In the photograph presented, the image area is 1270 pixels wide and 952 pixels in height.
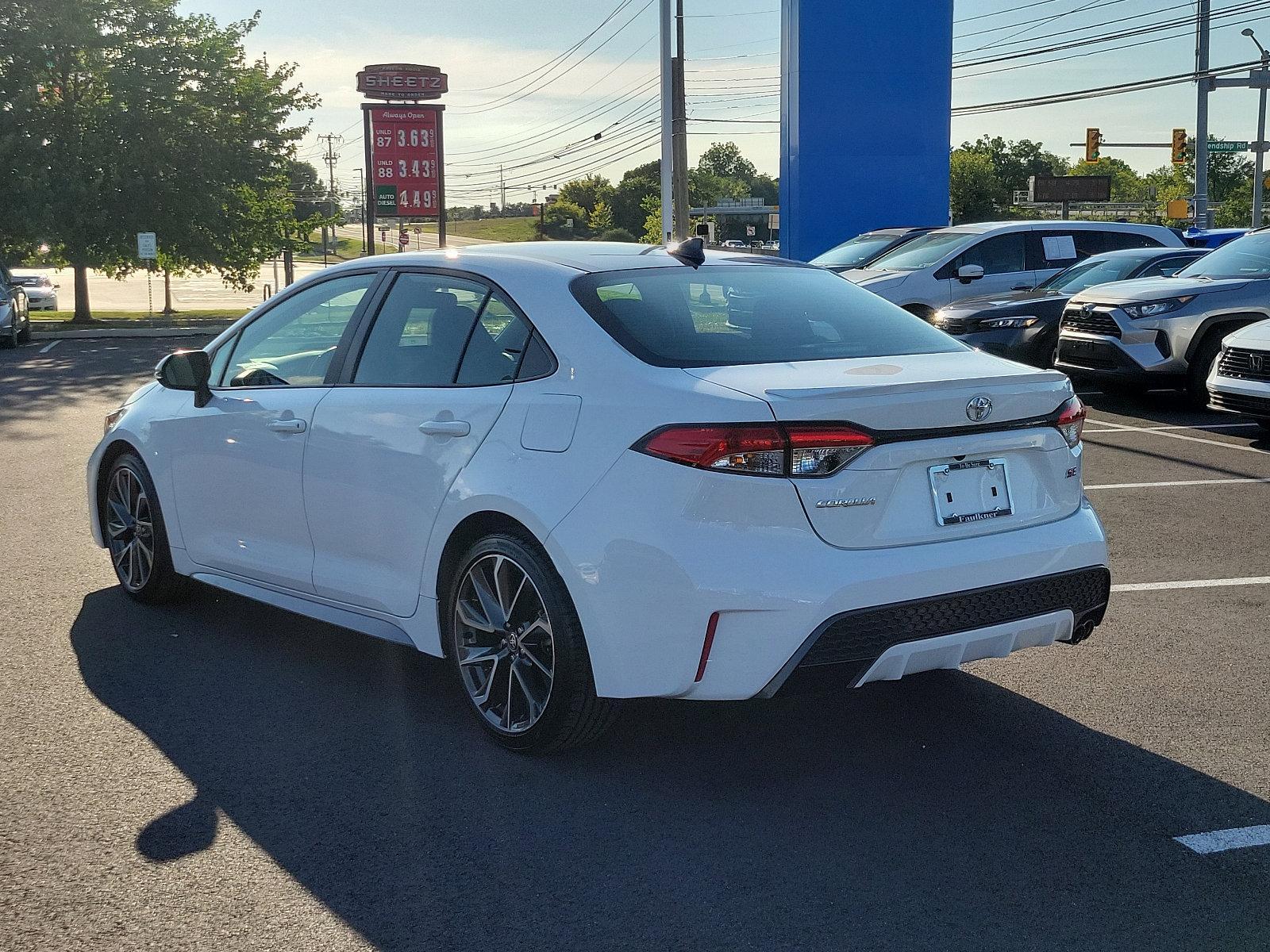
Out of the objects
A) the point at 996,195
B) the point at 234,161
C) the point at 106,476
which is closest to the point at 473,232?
the point at 996,195

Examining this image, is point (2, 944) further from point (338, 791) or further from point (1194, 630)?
point (1194, 630)

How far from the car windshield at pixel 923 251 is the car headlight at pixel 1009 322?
1.79 meters

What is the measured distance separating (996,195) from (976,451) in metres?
161

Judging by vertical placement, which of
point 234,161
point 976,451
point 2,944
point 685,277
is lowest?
point 2,944

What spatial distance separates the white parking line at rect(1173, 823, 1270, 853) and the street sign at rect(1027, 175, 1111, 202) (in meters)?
87.8

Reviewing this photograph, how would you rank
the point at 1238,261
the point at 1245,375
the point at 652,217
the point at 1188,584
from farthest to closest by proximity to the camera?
the point at 652,217 → the point at 1238,261 → the point at 1245,375 → the point at 1188,584

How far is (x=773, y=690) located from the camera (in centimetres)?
387

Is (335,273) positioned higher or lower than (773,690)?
higher

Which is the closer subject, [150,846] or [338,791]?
[150,846]

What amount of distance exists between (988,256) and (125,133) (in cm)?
2790

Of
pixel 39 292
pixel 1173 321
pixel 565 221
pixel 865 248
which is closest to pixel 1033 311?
pixel 1173 321

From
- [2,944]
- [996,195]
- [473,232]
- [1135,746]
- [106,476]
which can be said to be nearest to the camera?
[2,944]

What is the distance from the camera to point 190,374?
5801 mm

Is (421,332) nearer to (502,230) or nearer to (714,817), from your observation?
(714,817)
